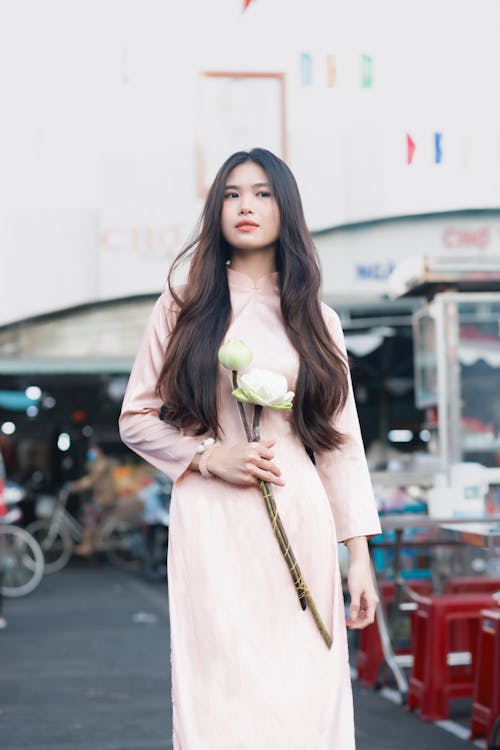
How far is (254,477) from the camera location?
9.07 feet

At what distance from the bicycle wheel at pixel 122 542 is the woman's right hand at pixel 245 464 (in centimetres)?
1444

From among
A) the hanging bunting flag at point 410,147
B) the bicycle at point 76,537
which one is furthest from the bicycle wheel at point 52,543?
the hanging bunting flag at point 410,147

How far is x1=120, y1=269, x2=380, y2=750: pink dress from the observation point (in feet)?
8.99

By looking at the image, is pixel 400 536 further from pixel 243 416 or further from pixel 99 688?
pixel 243 416

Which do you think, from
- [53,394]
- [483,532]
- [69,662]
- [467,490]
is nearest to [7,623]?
[69,662]

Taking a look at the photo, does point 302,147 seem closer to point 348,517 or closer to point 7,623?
point 7,623

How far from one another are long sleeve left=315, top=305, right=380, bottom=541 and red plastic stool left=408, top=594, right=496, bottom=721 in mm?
3328

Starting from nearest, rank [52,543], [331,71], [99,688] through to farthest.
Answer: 1. [99,688]
2. [331,71]
3. [52,543]

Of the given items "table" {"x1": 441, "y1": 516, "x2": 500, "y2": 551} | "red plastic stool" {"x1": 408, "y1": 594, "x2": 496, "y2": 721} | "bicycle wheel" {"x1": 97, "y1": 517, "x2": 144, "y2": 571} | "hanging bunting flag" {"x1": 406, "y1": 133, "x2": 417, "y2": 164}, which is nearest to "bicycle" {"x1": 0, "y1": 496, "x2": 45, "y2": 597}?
"bicycle wheel" {"x1": 97, "y1": 517, "x2": 144, "y2": 571}

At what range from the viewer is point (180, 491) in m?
2.86

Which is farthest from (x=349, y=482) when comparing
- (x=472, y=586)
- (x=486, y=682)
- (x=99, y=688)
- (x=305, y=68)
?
(x=305, y=68)

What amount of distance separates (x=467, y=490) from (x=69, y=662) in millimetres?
2767

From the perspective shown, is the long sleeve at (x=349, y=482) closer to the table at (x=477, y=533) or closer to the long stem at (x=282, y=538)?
the long stem at (x=282, y=538)

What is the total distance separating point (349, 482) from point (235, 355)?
42 centimetres
